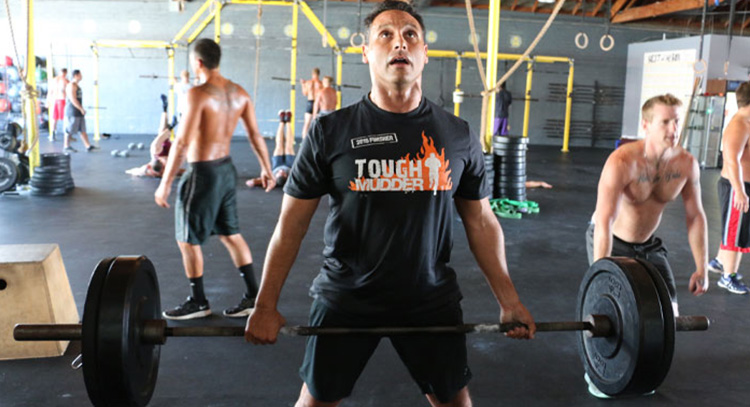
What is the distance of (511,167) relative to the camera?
5.32m

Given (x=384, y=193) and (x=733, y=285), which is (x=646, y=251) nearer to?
(x=384, y=193)

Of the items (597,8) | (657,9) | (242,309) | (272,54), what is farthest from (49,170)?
(597,8)

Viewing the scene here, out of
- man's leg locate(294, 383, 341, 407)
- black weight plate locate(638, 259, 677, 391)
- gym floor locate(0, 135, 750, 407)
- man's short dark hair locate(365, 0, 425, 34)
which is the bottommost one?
gym floor locate(0, 135, 750, 407)

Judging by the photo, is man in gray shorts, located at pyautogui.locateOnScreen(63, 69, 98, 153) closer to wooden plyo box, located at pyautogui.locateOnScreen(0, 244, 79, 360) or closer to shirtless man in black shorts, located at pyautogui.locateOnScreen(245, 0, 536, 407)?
wooden plyo box, located at pyautogui.locateOnScreen(0, 244, 79, 360)

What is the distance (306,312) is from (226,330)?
148cm

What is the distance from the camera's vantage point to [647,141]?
2100mm

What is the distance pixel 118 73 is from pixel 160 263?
30.0 ft

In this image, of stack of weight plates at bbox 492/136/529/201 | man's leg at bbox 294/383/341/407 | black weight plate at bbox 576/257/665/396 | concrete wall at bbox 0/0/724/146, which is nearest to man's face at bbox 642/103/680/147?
black weight plate at bbox 576/257/665/396

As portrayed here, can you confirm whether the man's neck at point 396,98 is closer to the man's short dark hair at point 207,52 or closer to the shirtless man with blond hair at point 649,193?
the shirtless man with blond hair at point 649,193

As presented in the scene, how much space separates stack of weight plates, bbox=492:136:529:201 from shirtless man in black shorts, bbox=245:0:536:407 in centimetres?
395

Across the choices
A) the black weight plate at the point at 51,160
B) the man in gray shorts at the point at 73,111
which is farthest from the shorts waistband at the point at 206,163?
the man in gray shorts at the point at 73,111

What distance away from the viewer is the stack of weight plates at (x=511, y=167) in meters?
5.28

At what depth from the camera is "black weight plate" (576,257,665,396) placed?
128 centimetres

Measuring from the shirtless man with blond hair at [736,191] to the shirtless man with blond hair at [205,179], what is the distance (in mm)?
2363
